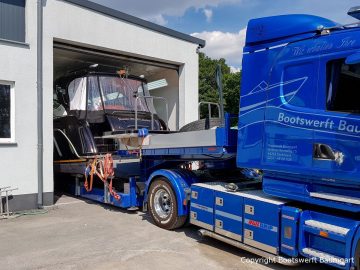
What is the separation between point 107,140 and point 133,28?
3459 mm

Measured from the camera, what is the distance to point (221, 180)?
7082 mm

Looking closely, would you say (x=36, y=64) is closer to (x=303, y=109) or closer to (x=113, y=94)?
(x=113, y=94)

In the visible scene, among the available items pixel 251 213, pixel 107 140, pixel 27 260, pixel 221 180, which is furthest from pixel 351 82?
pixel 107 140

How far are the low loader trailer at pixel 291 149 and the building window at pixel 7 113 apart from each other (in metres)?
4.15

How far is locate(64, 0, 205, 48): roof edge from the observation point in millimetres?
10164

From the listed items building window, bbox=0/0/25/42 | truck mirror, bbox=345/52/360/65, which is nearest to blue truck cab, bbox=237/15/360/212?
truck mirror, bbox=345/52/360/65

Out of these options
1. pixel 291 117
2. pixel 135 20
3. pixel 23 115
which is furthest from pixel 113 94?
pixel 291 117

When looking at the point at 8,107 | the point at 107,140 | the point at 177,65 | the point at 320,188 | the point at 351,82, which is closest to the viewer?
the point at 351,82

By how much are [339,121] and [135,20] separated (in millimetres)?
8109

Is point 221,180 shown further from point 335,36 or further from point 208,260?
point 335,36

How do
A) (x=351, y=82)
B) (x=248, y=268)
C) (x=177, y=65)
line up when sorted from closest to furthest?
(x=351, y=82)
(x=248, y=268)
(x=177, y=65)

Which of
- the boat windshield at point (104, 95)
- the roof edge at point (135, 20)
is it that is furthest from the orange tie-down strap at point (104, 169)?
the roof edge at point (135, 20)

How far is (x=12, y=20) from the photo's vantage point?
29.2ft

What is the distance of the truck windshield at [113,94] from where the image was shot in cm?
1031
